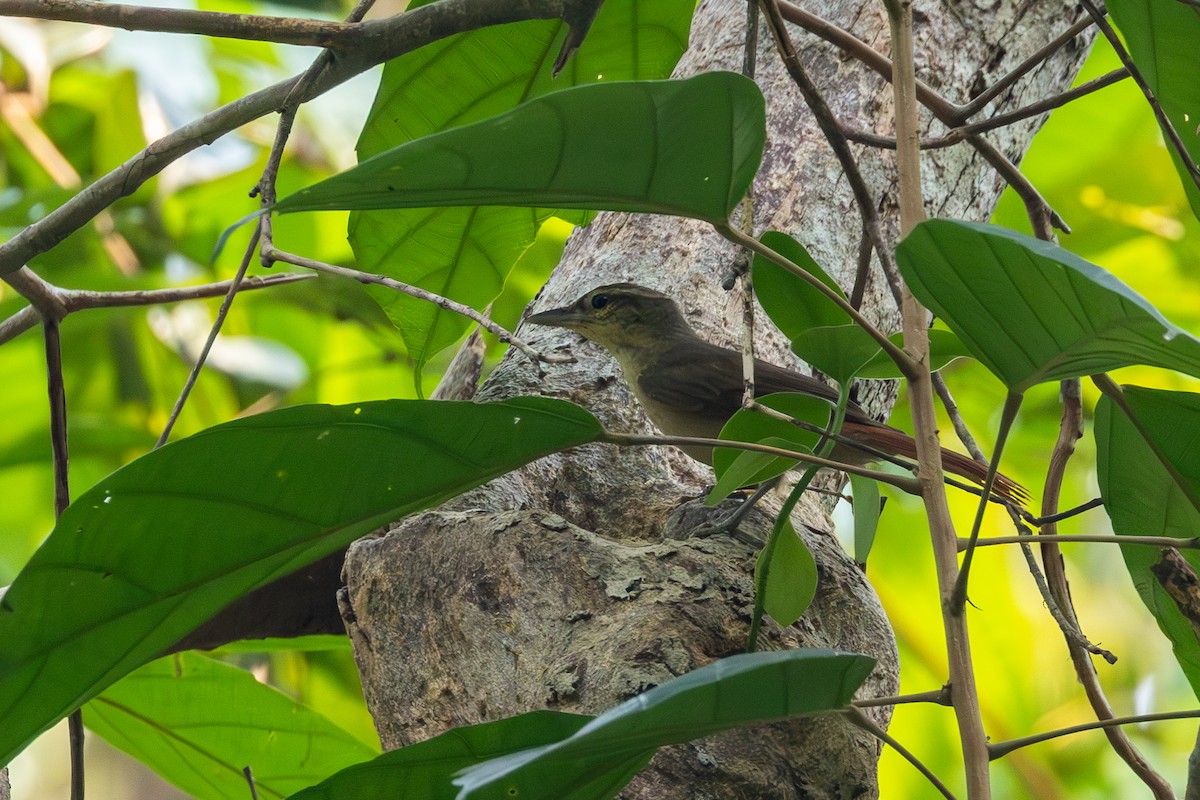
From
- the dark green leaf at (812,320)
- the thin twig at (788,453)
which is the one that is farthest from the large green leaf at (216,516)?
the dark green leaf at (812,320)

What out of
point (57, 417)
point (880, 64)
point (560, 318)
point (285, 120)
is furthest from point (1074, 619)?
point (57, 417)

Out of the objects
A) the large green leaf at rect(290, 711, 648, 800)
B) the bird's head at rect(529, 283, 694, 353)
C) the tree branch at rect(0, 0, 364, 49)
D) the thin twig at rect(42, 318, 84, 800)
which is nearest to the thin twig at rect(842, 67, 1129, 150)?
the bird's head at rect(529, 283, 694, 353)

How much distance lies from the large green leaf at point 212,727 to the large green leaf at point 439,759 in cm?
113

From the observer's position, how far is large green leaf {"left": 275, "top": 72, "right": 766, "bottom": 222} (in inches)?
43.6

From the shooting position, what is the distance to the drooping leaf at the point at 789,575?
5.27ft

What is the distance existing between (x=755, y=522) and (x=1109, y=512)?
1.97 ft

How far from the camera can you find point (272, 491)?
1375 mm

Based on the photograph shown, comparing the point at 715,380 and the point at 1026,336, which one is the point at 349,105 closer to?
the point at 715,380

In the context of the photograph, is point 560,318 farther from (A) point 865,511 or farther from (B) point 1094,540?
(B) point 1094,540

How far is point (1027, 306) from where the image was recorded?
118 cm

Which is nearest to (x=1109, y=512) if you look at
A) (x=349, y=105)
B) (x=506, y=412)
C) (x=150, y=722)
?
(x=506, y=412)

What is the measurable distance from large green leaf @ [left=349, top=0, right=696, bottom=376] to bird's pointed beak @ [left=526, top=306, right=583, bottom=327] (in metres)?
0.42

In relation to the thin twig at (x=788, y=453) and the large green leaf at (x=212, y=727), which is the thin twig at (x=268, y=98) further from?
the large green leaf at (x=212, y=727)

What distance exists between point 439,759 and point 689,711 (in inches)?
18.2
